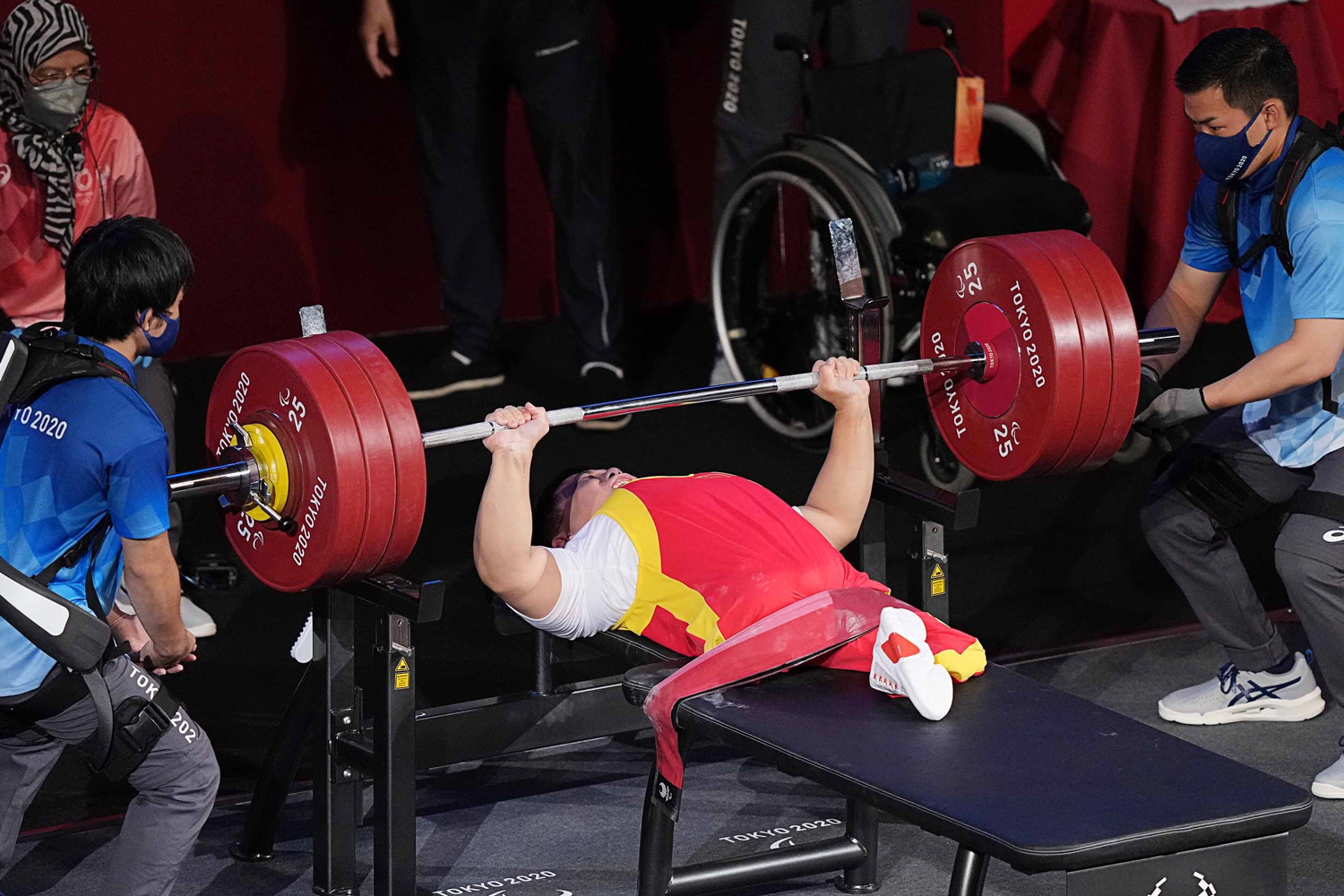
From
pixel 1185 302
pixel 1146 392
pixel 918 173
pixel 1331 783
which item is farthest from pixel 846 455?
pixel 918 173

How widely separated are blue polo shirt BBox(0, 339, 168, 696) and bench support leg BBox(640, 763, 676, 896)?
2.66 feet

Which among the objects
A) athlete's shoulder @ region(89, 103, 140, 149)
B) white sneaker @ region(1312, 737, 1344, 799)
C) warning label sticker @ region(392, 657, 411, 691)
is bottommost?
white sneaker @ region(1312, 737, 1344, 799)

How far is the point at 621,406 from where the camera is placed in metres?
2.76

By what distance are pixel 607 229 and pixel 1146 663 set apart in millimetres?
2375

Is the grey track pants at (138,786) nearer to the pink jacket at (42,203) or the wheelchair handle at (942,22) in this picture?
the pink jacket at (42,203)

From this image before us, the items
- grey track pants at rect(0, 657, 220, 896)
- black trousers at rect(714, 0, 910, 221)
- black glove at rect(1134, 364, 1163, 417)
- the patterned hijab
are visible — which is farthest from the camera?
A: black trousers at rect(714, 0, 910, 221)

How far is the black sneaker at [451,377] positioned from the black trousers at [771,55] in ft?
3.14

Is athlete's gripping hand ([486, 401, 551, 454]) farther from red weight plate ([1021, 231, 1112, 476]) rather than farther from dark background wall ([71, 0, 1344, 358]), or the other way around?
dark background wall ([71, 0, 1344, 358])

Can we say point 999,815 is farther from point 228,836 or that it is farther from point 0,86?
point 0,86

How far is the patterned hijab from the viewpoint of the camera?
354cm

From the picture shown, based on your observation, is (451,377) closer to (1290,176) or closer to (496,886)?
(496,886)

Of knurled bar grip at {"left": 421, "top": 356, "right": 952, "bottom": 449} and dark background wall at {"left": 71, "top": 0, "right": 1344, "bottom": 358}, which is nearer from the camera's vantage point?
knurled bar grip at {"left": 421, "top": 356, "right": 952, "bottom": 449}

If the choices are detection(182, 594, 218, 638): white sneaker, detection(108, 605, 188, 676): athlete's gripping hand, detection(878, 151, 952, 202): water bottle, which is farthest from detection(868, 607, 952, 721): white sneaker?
detection(878, 151, 952, 202): water bottle

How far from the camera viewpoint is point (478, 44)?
5219 millimetres
